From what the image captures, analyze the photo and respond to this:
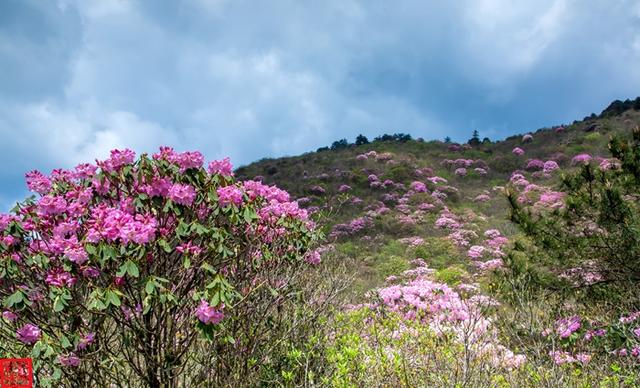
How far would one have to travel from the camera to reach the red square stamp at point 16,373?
383 cm

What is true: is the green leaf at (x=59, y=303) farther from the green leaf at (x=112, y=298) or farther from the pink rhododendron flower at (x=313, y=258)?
the pink rhododendron flower at (x=313, y=258)

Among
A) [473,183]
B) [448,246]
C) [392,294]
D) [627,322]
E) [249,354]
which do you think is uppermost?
[473,183]

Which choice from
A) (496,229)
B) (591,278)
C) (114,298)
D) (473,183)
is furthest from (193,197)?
(473,183)

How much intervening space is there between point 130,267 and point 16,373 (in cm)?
162

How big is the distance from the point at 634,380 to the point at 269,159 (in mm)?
36795

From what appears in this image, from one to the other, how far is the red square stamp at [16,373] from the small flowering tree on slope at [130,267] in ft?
0.33

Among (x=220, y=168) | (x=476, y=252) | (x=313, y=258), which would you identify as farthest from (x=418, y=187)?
(x=220, y=168)

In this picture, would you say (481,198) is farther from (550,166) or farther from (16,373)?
(16,373)

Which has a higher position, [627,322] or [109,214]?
[109,214]

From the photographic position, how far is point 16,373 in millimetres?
3904

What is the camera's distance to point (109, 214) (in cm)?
350

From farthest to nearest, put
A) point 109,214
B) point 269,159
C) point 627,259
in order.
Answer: point 269,159 < point 627,259 < point 109,214

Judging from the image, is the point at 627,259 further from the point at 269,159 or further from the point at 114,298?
the point at 269,159

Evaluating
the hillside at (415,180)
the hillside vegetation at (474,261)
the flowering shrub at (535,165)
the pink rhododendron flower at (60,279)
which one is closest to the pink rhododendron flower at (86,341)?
the pink rhododendron flower at (60,279)
